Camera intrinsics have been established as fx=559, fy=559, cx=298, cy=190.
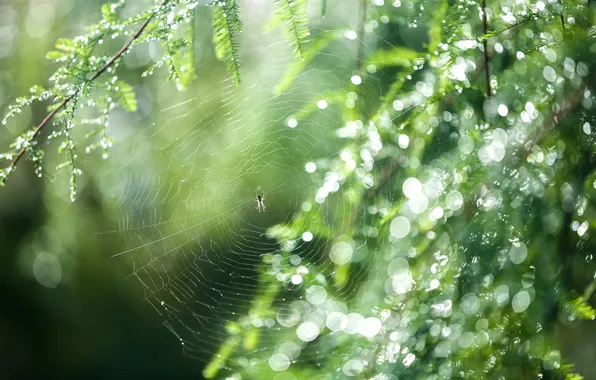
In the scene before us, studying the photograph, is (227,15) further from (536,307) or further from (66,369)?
(66,369)

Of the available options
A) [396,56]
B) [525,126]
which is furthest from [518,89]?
[396,56]

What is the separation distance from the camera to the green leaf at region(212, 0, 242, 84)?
883mm

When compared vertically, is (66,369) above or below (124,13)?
below

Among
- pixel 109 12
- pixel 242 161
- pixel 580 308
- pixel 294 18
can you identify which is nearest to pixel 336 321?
pixel 580 308

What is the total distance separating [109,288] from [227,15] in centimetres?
437

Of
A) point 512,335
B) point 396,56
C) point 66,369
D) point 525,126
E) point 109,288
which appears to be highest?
point 396,56

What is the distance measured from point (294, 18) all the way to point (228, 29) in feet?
0.35

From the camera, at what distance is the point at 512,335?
883 mm

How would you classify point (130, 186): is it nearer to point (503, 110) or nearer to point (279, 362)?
point (279, 362)

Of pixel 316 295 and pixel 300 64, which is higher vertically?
pixel 300 64

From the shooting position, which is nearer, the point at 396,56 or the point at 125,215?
the point at 396,56

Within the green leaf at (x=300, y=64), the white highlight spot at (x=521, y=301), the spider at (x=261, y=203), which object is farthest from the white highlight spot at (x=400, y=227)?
the spider at (x=261, y=203)

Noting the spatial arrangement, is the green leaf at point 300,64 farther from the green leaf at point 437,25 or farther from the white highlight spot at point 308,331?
the white highlight spot at point 308,331

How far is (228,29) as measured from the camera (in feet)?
2.96
